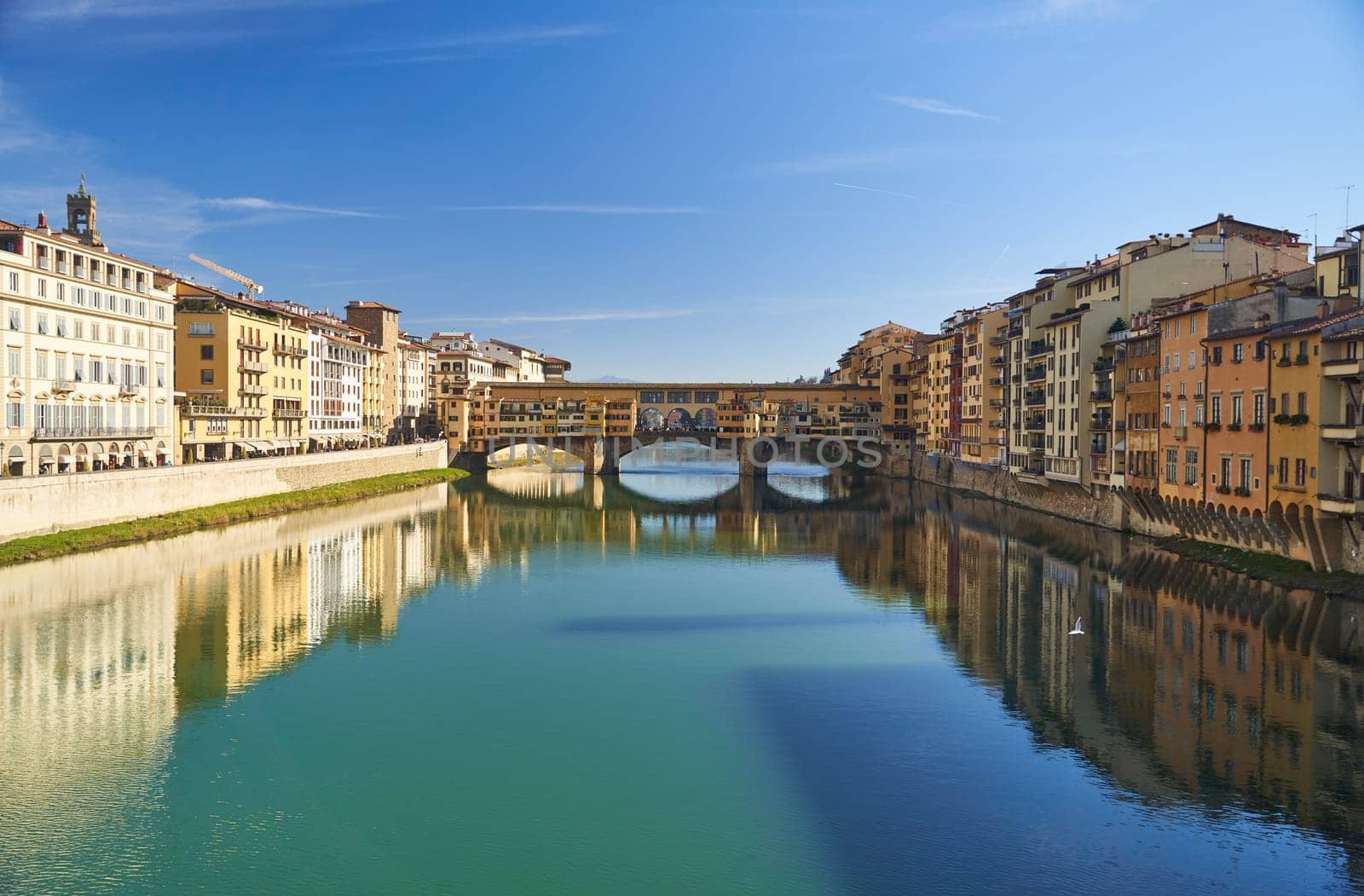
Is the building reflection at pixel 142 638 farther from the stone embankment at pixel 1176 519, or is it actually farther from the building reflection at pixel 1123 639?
the stone embankment at pixel 1176 519

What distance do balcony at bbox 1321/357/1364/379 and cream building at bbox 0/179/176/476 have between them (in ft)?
132

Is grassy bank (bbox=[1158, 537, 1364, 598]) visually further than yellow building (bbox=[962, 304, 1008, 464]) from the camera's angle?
No

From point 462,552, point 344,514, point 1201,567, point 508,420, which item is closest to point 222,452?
point 344,514

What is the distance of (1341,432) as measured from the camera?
26.6 metres

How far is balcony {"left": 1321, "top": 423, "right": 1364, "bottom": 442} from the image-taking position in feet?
85.7

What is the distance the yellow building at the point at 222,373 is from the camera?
5128 centimetres

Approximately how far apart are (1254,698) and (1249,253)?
27.2 metres

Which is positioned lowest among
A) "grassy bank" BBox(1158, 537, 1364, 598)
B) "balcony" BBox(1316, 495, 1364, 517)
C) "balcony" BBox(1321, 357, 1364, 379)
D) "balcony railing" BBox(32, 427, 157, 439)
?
"grassy bank" BBox(1158, 537, 1364, 598)

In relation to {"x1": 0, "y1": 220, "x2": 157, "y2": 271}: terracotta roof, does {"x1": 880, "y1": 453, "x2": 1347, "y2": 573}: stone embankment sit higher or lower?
lower

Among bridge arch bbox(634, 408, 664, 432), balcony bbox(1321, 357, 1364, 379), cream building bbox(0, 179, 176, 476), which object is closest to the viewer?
balcony bbox(1321, 357, 1364, 379)

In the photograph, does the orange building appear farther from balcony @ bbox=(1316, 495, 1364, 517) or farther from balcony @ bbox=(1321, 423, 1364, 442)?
balcony @ bbox=(1316, 495, 1364, 517)

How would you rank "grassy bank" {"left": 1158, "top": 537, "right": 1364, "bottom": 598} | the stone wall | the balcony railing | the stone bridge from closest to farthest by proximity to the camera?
"grassy bank" {"left": 1158, "top": 537, "right": 1364, "bottom": 598} < the stone wall < the balcony railing < the stone bridge

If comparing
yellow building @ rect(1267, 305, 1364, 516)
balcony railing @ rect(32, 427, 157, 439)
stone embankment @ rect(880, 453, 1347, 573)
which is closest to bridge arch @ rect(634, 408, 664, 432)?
stone embankment @ rect(880, 453, 1347, 573)

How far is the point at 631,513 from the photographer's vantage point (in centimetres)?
5756
